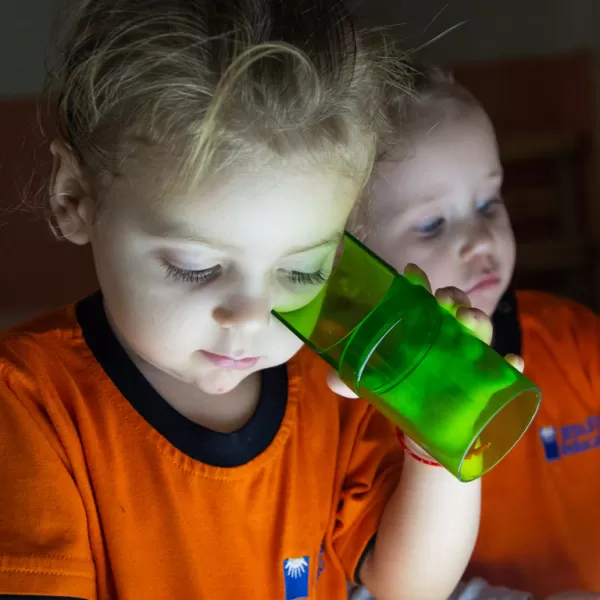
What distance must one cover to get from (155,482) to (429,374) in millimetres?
318

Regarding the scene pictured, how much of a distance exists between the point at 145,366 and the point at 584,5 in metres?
1.22

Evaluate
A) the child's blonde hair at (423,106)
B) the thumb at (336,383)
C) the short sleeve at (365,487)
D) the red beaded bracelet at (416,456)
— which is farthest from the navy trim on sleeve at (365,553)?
the child's blonde hair at (423,106)

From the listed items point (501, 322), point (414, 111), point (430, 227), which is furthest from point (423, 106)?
point (501, 322)

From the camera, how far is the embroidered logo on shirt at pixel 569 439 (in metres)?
1.05

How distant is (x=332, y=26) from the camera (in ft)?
2.21

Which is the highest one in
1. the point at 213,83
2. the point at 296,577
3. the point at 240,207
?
the point at 213,83

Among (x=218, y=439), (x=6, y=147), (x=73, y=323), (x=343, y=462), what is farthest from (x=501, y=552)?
(x=6, y=147)

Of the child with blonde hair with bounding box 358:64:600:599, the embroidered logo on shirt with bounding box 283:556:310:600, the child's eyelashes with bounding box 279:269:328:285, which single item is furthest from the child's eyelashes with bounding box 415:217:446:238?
the embroidered logo on shirt with bounding box 283:556:310:600

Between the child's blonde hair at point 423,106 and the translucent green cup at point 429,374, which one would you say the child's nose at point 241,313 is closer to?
the translucent green cup at point 429,374

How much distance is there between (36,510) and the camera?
69cm

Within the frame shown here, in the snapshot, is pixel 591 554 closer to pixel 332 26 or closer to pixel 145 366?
pixel 145 366

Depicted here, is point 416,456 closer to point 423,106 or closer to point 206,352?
point 206,352

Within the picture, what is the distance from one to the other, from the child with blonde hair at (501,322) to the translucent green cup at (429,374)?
0.98 ft

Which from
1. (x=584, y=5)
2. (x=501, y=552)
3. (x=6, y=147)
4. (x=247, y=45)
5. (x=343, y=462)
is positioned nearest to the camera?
(x=247, y=45)
